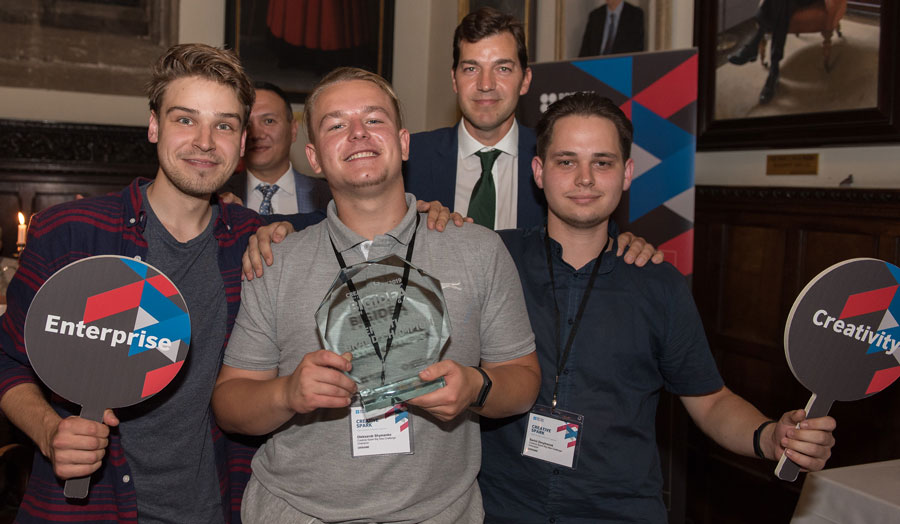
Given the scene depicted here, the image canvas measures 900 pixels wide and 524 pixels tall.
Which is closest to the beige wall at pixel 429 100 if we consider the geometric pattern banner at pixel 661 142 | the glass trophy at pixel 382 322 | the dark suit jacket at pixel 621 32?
the dark suit jacket at pixel 621 32

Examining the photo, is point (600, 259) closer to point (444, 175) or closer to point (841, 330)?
point (841, 330)

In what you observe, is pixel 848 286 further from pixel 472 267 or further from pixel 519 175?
pixel 519 175

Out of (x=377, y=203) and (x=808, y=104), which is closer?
(x=377, y=203)

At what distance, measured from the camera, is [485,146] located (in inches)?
99.9

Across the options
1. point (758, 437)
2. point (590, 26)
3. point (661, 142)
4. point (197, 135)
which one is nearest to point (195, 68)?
point (197, 135)

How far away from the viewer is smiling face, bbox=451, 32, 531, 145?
8.09ft

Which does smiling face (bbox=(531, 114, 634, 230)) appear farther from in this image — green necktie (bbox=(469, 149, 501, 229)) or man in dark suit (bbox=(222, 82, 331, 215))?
man in dark suit (bbox=(222, 82, 331, 215))

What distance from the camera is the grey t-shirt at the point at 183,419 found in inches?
64.7

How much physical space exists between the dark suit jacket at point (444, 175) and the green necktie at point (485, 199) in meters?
0.08

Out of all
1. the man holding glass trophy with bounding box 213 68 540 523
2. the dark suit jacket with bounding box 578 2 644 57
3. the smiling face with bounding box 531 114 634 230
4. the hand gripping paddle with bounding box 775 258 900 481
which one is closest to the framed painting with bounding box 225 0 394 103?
the dark suit jacket with bounding box 578 2 644 57

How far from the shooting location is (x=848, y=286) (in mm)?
1505

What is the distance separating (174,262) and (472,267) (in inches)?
30.5

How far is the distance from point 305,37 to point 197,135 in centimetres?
431

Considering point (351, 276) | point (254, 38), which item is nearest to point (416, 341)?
point (351, 276)
